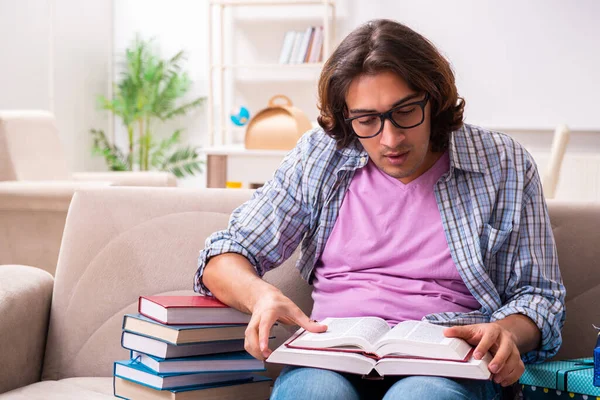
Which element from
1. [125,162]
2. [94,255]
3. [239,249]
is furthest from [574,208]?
[125,162]

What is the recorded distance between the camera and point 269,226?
1.55 m

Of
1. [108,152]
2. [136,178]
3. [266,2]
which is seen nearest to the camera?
[136,178]

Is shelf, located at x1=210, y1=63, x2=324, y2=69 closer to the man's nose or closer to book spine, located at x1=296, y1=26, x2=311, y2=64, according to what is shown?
book spine, located at x1=296, y1=26, x2=311, y2=64

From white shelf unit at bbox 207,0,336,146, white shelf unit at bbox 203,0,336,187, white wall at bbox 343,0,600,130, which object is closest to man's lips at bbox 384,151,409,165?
white shelf unit at bbox 203,0,336,187

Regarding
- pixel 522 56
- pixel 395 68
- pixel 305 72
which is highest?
pixel 522 56

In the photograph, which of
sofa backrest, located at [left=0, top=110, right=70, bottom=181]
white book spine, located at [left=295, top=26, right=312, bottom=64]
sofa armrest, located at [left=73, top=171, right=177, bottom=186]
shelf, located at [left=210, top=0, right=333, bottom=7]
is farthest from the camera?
white book spine, located at [left=295, top=26, right=312, bottom=64]

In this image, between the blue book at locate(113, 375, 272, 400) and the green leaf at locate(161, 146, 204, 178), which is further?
the green leaf at locate(161, 146, 204, 178)

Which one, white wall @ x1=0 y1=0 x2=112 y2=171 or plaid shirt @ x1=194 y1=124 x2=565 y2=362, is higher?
white wall @ x1=0 y1=0 x2=112 y2=171

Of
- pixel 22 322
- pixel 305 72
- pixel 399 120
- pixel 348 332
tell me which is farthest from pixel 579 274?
pixel 305 72

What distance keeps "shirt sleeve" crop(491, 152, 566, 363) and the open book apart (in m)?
0.21

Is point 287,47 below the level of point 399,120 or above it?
above

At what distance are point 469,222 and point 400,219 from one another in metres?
0.13

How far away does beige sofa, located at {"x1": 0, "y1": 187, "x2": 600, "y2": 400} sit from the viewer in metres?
1.58

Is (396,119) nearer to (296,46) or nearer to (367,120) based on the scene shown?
(367,120)
